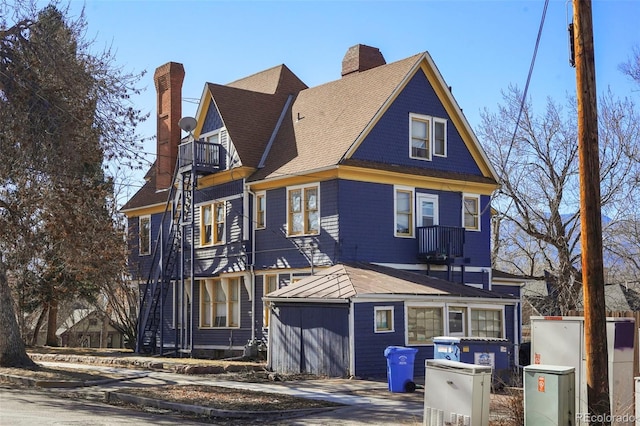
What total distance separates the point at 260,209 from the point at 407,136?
6264mm

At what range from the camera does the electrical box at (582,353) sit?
1337 cm

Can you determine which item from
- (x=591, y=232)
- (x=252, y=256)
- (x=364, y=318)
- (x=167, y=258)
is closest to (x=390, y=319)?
(x=364, y=318)

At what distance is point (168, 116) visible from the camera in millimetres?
38938

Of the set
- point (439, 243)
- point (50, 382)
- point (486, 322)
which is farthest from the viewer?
point (439, 243)

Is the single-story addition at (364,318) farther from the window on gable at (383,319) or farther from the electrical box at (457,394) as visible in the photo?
the electrical box at (457,394)

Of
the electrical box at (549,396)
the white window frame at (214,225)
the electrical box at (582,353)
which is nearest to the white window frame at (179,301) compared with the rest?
the white window frame at (214,225)

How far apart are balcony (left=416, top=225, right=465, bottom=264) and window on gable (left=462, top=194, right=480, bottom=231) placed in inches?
72.6

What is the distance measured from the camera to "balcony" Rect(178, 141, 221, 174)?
113 feet

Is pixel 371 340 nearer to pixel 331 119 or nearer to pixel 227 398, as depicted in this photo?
pixel 227 398

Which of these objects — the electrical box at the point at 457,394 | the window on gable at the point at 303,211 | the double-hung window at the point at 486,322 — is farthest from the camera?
the window on gable at the point at 303,211

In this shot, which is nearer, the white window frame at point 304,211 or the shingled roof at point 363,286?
the shingled roof at point 363,286

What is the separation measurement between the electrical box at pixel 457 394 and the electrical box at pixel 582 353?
109 cm

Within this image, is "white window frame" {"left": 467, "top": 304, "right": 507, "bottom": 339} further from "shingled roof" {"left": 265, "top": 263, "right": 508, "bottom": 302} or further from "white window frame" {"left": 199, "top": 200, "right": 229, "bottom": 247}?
"white window frame" {"left": 199, "top": 200, "right": 229, "bottom": 247}

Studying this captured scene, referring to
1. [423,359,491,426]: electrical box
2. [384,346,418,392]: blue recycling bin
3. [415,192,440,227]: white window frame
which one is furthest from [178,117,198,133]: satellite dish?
[423,359,491,426]: electrical box
